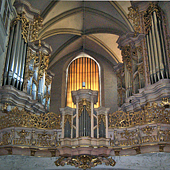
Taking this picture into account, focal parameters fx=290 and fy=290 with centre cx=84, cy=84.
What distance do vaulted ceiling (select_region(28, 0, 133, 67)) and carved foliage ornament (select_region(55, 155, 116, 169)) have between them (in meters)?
8.95

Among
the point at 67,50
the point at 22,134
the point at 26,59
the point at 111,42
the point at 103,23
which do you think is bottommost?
the point at 22,134

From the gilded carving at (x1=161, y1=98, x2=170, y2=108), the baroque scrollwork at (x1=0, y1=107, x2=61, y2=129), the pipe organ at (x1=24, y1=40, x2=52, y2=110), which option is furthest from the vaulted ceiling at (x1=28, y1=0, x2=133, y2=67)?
the baroque scrollwork at (x1=0, y1=107, x2=61, y2=129)

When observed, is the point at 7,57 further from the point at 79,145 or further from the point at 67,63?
the point at 67,63

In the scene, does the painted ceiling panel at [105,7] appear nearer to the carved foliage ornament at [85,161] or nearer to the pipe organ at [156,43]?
the pipe organ at [156,43]

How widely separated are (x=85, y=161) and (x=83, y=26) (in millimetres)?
11301

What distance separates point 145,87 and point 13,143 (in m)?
5.89

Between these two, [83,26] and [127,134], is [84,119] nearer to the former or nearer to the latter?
[127,134]

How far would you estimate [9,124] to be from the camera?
34.7ft

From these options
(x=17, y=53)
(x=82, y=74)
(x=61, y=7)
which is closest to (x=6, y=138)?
(x=17, y=53)

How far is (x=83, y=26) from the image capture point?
19297mm

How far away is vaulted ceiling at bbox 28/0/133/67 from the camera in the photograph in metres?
17.0

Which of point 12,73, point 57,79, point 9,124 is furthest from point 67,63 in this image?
point 9,124

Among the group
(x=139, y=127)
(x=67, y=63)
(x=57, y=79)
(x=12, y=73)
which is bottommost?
(x=139, y=127)

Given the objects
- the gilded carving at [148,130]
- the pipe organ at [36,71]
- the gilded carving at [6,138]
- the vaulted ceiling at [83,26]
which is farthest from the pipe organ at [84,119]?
the vaulted ceiling at [83,26]
